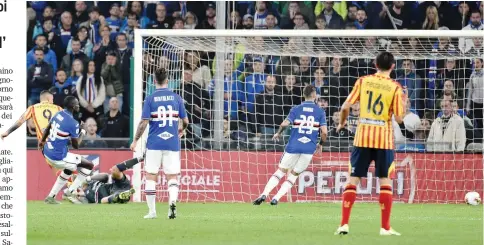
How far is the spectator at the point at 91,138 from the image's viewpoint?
2100cm

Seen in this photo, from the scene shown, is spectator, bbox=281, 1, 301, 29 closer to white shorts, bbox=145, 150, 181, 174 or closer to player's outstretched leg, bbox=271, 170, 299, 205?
player's outstretched leg, bbox=271, 170, 299, 205

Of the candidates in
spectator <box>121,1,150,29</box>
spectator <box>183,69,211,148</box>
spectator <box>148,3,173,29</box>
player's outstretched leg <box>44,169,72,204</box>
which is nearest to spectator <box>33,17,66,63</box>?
spectator <box>121,1,150,29</box>

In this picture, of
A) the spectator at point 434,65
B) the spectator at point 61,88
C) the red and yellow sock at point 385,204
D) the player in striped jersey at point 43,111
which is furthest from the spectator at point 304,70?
the red and yellow sock at point 385,204

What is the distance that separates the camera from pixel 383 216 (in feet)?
39.1

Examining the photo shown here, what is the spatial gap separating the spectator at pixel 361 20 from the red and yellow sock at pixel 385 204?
10.6 m

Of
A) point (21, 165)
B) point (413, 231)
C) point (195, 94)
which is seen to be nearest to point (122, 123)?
point (195, 94)

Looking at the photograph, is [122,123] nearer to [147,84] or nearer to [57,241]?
[147,84]

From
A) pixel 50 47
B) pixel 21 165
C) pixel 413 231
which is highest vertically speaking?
pixel 50 47

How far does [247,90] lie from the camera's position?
21.9 metres

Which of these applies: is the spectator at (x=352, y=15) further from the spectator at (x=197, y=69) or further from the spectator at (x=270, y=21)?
the spectator at (x=197, y=69)

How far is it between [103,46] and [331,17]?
187 inches

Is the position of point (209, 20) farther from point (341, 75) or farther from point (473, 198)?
point (473, 198)

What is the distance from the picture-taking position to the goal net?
20391 millimetres

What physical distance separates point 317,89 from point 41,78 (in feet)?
18.9
